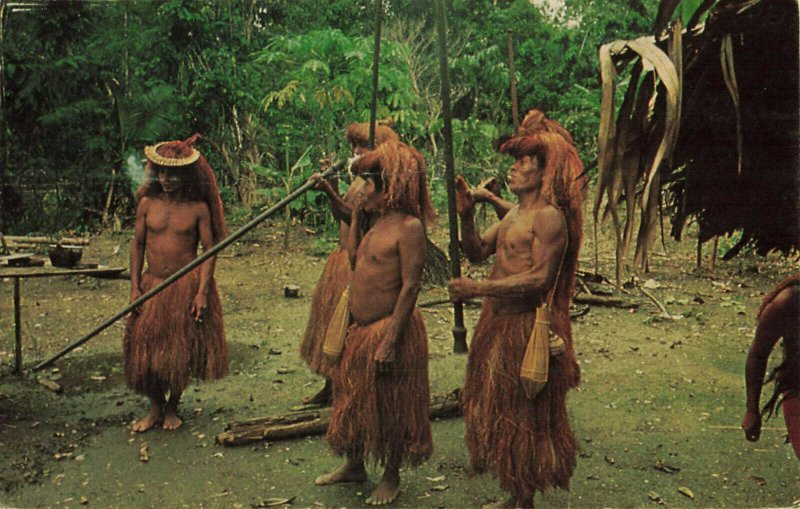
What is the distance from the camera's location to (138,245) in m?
4.37

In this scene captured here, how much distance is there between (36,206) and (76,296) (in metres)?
0.96

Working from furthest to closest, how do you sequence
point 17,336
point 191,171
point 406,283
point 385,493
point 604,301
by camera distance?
point 604,301 < point 17,336 < point 191,171 < point 385,493 < point 406,283

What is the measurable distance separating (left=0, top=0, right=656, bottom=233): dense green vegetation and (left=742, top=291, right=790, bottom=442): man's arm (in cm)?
560

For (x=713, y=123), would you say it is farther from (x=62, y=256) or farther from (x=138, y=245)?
(x=62, y=256)

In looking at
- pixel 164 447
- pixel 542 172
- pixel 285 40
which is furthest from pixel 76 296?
pixel 542 172

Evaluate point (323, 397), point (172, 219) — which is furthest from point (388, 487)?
point (172, 219)

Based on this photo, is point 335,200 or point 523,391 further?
point 335,200

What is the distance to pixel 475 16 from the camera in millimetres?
11086

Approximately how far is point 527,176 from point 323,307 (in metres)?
1.79

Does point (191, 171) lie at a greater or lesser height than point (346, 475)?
greater

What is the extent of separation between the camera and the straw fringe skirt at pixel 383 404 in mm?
3395

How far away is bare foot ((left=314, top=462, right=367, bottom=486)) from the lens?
11.9 ft

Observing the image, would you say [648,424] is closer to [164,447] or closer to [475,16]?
[164,447]

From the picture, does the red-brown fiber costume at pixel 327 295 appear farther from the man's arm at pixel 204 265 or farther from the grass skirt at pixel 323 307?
the man's arm at pixel 204 265
